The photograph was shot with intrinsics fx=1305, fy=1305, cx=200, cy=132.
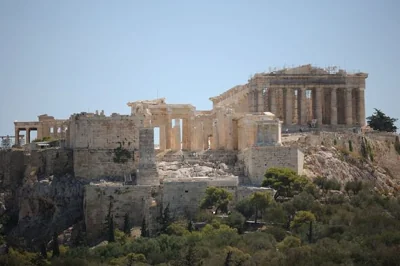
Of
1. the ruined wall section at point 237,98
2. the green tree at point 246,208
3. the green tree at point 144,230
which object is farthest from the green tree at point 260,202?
the ruined wall section at point 237,98

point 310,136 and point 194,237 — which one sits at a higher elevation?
point 310,136

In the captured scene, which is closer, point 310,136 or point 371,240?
point 371,240

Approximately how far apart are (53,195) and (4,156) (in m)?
7.02

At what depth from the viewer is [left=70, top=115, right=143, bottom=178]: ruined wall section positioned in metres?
82.2

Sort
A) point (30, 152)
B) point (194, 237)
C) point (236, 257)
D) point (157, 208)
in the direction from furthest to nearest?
1. point (30, 152)
2. point (157, 208)
3. point (194, 237)
4. point (236, 257)

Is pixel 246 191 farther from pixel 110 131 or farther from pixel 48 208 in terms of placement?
pixel 48 208

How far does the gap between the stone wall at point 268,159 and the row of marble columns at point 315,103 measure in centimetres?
1371

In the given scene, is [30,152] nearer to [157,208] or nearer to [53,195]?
[53,195]

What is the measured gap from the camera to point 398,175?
90.9 meters

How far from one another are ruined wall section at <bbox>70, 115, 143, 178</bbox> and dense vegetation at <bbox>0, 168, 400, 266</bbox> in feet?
23.6

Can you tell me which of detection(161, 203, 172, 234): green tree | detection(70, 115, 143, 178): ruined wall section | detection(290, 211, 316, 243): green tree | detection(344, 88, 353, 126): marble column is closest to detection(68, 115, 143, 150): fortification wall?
detection(70, 115, 143, 178): ruined wall section

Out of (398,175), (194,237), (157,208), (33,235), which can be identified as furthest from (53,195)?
(398,175)

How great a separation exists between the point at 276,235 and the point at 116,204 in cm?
1113

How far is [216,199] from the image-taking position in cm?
7600
